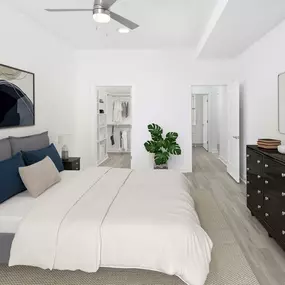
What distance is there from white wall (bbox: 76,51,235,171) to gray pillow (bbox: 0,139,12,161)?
3297 mm

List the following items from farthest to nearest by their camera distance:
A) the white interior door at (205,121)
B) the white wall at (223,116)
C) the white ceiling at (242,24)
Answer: the white interior door at (205,121) < the white wall at (223,116) < the white ceiling at (242,24)

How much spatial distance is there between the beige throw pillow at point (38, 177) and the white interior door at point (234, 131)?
371cm

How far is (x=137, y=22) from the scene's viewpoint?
14.5 feet

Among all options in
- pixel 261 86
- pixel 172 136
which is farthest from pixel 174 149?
pixel 261 86

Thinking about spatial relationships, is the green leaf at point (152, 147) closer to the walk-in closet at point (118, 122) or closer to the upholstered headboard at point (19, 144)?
the upholstered headboard at point (19, 144)

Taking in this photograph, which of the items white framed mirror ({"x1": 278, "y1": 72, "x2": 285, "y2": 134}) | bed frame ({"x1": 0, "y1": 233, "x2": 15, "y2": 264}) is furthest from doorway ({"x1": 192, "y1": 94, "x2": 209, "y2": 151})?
bed frame ({"x1": 0, "y1": 233, "x2": 15, "y2": 264})

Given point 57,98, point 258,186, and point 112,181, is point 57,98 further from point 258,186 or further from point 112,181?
point 258,186

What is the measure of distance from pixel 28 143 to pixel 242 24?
3.22m

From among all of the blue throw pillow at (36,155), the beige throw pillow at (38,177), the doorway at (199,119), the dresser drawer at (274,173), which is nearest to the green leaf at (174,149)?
the blue throw pillow at (36,155)

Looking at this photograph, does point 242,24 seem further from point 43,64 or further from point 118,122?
point 118,122

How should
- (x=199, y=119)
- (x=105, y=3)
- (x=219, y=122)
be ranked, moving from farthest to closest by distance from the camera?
(x=199, y=119) < (x=219, y=122) < (x=105, y=3)

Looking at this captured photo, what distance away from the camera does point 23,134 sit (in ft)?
13.3

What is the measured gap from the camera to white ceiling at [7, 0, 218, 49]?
3697 millimetres

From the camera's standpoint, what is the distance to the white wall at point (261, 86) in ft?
13.1
